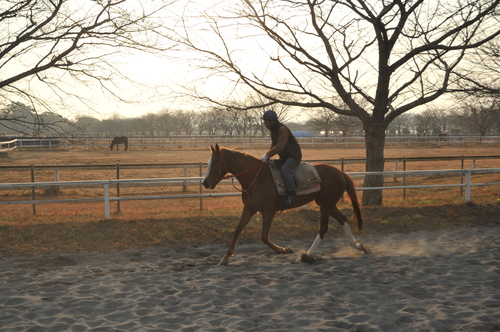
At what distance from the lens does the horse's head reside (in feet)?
23.1

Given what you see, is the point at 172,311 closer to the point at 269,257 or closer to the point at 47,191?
the point at 269,257

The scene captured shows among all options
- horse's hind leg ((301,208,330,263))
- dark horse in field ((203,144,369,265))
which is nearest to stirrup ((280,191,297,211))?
dark horse in field ((203,144,369,265))

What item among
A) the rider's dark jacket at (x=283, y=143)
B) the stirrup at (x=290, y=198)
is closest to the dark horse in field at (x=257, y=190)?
the stirrup at (x=290, y=198)

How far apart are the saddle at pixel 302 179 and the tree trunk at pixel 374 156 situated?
16.0 ft

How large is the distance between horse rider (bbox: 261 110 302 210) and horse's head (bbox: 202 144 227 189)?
2.29 ft

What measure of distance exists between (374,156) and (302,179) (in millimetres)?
5254

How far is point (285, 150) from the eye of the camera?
25.0 feet

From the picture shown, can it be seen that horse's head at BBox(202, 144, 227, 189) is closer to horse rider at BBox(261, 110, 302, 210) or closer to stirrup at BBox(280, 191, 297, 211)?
horse rider at BBox(261, 110, 302, 210)

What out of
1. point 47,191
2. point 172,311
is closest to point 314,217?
point 172,311

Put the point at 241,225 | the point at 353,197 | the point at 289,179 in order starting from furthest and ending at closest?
the point at 353,197
the point at 289,179
the point at 241,225

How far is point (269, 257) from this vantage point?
7.72 metres

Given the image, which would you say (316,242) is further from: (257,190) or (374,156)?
(374,156)

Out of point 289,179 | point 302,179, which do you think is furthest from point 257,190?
point 302,179

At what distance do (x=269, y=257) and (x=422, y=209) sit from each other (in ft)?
18.3
